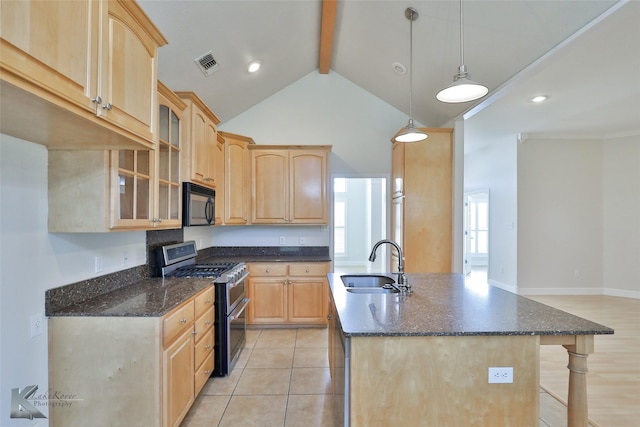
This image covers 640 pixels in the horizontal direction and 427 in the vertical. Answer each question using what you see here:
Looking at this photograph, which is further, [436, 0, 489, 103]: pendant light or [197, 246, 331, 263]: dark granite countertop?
[197, 246, 331, 263]: dark granite countertop

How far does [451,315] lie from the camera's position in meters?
1.60

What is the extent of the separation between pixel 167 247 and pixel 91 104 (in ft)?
6.04

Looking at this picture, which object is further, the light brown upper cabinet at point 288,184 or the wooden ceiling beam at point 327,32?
the light brown upper cabinet at point 288,184

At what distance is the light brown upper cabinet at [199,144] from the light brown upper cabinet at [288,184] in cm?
81

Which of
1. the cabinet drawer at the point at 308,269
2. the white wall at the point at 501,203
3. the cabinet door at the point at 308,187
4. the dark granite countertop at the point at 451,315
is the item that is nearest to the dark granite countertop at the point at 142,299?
the dark granite countertop at the point at 451,315

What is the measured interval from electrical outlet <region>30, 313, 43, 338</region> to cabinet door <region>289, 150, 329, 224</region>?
2674 millimetres

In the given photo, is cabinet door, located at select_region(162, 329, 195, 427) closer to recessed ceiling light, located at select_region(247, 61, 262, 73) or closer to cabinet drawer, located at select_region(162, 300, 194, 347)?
cabinet drawer, located at select_region(162, 300, 194, 347)

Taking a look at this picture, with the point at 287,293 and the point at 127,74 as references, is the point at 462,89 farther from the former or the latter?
the point at 287,293

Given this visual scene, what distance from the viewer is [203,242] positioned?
389 cm

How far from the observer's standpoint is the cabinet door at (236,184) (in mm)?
3615

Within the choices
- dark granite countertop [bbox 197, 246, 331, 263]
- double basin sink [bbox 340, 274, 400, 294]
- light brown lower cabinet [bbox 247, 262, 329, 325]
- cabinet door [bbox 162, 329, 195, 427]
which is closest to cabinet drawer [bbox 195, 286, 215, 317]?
cabinet door [bbox 162, 329, 195, 427]

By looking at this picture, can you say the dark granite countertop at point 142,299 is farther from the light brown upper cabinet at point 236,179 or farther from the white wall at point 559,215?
the white wall at point 559,215

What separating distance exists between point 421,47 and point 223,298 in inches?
122

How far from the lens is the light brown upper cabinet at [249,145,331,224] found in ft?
12.9
